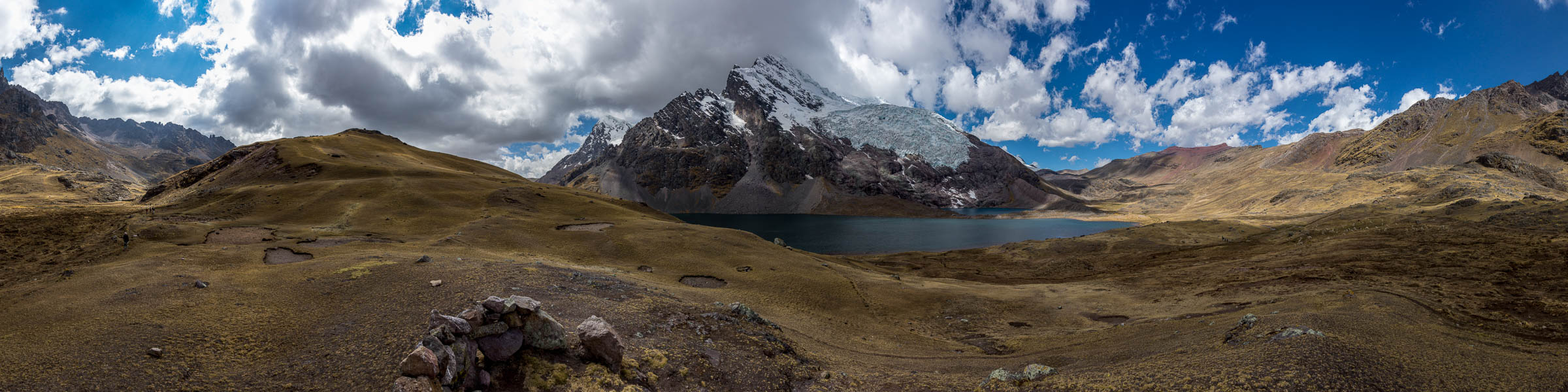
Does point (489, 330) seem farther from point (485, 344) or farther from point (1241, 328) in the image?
point (1241, 328)

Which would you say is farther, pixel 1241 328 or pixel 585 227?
pixel 585 227

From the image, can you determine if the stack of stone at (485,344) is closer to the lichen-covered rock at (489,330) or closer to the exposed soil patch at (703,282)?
the lichen-covered rock at (489,330)

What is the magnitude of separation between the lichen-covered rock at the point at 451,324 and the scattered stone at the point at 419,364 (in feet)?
3.96

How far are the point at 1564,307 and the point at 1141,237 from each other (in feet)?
234

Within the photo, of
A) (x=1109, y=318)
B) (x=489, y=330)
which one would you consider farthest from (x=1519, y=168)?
(x=489, y=330)

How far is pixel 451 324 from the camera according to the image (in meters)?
12.3

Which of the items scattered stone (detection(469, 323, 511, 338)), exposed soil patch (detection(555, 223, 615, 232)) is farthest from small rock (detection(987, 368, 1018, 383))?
exposed soil patch (detection(555, 223, 615, 232))

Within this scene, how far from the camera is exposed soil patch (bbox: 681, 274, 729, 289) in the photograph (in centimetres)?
3328

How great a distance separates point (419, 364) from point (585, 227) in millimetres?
43466

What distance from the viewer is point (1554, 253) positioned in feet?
103

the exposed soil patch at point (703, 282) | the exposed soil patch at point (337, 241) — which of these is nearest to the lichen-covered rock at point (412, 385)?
the exposed soil patch at point (703, 282)

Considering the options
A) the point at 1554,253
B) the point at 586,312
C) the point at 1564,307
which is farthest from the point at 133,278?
the point at 1554,253

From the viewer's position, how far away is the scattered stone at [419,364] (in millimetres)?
10789

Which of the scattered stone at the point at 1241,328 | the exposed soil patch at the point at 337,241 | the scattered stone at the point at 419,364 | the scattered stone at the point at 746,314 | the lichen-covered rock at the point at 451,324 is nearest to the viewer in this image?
the scattered stone at the point at 419,364
